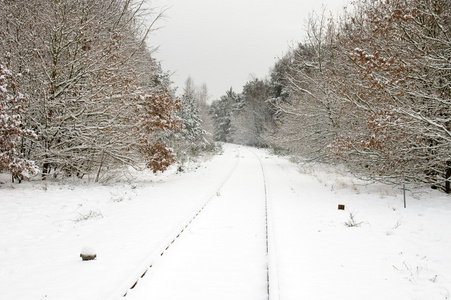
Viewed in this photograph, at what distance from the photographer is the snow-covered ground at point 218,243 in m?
4.02

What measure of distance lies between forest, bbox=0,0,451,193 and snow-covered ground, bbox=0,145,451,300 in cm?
174

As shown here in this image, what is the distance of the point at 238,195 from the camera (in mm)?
10711

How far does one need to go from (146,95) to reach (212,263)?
32.1 ft

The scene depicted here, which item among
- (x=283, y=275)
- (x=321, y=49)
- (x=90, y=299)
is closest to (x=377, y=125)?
(x=283, y=275)

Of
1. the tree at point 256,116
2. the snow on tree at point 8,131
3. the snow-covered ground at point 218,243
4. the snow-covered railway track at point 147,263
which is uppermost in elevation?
the tree at point 256,116

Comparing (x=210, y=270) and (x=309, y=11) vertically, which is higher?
(x=309, y=11)

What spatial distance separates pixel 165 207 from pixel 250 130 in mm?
54340

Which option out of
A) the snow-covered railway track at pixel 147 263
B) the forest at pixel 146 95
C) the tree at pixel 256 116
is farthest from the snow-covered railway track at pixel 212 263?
the tree at pixel 256 116

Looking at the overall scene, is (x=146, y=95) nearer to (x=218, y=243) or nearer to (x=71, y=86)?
(x=71, y=86)

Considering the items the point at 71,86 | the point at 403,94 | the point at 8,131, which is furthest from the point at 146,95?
the point at 403,94

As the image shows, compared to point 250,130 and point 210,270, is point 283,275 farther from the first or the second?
point 250,130

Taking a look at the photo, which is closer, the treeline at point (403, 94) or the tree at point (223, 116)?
the treeline at point (403, 94)

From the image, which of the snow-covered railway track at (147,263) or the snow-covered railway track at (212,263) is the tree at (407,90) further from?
the snow-covered railway track at (147,263)

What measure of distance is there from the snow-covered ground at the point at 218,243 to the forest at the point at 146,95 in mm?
1738
